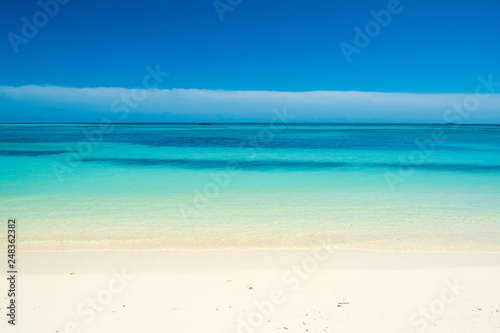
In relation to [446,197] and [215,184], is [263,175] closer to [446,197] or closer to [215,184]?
[215,184]

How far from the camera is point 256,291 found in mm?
4246

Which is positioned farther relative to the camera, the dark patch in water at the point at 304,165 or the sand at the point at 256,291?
the dark patch in water at the point at 304,165

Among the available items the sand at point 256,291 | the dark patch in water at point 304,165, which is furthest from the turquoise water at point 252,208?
the dark patch in water at point 304,165

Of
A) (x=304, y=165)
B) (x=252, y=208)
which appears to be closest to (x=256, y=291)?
(x=252, y=208)

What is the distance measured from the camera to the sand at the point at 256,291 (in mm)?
3606

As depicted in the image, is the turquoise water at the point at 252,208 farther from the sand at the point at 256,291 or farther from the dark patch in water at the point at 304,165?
the dark patch in water at the point at 304,165

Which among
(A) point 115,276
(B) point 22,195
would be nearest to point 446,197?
(A) point 115,276

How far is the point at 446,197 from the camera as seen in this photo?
32.7 feet

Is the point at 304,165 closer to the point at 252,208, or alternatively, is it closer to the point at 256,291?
the point at 252,208

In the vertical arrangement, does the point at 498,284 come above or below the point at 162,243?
below

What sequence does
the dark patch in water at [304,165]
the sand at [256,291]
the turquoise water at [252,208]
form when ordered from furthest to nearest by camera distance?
the dark patch in water at [304,165] → the turquoise water at [252,208] → the sand at [256,291]

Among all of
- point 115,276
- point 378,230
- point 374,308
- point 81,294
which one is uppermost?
point 378,230

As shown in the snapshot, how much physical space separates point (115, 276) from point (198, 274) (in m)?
1.03

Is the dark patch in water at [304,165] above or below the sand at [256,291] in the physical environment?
above
